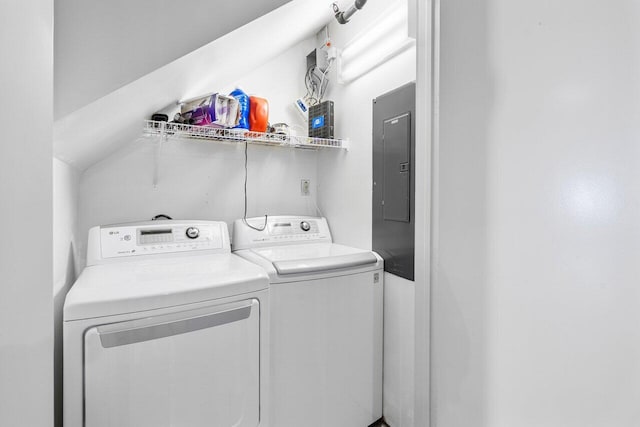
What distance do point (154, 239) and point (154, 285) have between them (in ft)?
1.99

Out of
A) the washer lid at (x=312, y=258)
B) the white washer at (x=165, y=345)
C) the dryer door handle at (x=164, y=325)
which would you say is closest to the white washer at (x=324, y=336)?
the washer lid at (x=312, y=258)

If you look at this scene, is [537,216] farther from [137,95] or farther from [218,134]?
[218,134]

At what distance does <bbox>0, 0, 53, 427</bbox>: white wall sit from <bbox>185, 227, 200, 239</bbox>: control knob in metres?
1.46

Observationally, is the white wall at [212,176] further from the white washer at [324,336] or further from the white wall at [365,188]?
the white washer at [324,336]

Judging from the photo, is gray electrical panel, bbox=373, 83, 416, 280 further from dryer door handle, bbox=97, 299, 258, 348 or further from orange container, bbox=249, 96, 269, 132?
dryer door handle, bbox=97, 299, 258, 348

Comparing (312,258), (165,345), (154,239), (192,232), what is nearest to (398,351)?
(312,258)

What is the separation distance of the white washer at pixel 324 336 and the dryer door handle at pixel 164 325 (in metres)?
0.23

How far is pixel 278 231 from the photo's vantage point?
2.13 meters

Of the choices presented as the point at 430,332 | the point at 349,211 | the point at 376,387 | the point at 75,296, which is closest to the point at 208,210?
the point at 349,211

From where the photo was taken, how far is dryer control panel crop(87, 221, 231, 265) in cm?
155

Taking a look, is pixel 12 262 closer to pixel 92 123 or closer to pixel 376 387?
pixel 92 123

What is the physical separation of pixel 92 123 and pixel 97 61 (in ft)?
1.40

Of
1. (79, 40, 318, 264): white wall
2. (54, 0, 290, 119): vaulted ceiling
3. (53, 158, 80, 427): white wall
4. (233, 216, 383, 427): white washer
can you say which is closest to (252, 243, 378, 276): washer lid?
(233, 216, 383, 427): white washer

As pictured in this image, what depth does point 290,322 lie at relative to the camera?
1.47 m
